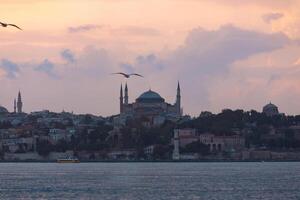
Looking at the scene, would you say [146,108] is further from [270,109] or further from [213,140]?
[213,140]

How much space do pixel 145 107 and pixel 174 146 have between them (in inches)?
1233

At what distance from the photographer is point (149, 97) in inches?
7357

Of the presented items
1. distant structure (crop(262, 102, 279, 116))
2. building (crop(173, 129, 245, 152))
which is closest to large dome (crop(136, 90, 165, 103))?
distant structure (crop(262, 102, 279, 116))

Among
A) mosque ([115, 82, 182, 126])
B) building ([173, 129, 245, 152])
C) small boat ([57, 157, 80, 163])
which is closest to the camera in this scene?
small boat ([57, 157, 80, 163])

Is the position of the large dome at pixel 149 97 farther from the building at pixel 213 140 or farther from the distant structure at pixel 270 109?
the building at pixel 213 140

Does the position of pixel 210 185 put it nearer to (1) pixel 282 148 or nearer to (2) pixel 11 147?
(1) pixel 282 148

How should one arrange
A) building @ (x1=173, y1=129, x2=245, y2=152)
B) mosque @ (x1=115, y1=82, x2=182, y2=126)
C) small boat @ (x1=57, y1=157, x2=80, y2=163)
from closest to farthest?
small boat @ (x1=57, y1=157, x2=80, y2=163) < building @ (x1=173, y1=129, x2=245, y2=152) < mosque @ (x1=115, y1=82, x2=182, y2=126)

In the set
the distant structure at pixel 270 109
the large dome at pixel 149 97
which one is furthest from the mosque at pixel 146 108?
the distant structure at pixel 270 109

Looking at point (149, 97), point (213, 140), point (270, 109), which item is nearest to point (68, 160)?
point (213, 140)

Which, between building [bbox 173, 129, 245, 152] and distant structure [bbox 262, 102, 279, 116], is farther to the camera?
distant structure [bbox 262, 102, 279, 116]

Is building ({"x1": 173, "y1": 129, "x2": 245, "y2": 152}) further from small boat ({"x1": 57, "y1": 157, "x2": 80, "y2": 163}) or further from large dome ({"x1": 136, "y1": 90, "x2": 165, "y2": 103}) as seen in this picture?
large dome ({"x1": 136, "y1": 90, "x2": 165, "y2": 103})

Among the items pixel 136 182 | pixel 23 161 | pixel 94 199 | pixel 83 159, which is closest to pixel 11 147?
pixel 23 161

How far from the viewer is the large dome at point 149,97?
18625 cm

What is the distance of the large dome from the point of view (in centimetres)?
18625
